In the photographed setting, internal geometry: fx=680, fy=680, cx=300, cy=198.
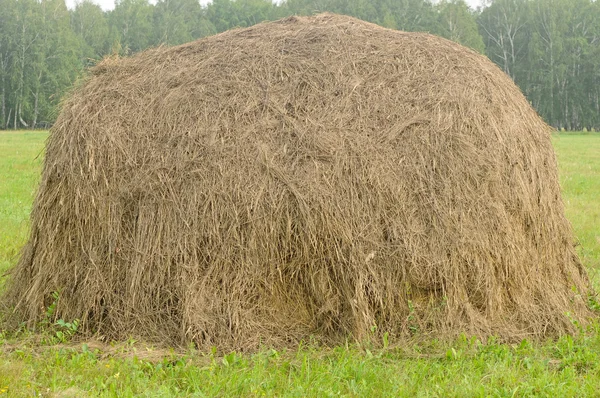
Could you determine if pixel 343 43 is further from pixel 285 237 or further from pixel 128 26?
pixel 128 26

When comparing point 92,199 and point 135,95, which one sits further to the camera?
point 135,95

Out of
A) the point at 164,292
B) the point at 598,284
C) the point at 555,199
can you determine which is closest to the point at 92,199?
the point at 164,292

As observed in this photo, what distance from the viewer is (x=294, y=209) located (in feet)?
18.3

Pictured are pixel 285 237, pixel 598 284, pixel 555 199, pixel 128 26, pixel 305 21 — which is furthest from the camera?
pixel 128 26

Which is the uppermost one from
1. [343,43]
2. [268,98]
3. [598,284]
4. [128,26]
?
[128,26]

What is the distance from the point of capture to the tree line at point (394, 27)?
1994 inches

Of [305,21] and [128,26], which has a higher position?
[128,26]

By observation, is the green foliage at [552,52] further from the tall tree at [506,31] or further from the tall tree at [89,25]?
the tall tree at [89,25]

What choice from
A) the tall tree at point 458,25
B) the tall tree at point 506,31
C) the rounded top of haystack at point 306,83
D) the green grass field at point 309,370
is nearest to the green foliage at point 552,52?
the tall tree at point 506,31

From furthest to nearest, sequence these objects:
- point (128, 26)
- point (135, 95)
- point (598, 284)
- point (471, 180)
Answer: point (128, 26), point (598, 284), point (135, 95), point (471, 180)

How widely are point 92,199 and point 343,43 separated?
9.35 ft

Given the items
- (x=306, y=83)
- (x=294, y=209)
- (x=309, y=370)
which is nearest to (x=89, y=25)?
(x=306, y=83)

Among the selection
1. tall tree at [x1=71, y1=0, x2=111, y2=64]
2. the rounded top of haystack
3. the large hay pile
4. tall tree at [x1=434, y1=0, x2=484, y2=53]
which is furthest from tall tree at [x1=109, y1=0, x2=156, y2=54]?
the large hay pile

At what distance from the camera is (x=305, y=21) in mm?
7328
